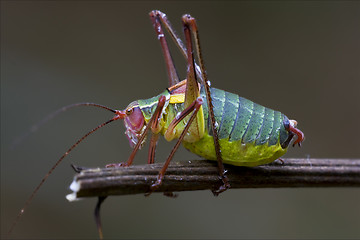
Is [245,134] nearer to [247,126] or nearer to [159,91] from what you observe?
[247,126]

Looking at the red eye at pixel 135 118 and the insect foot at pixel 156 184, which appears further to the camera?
the red eye at pixel 135 118

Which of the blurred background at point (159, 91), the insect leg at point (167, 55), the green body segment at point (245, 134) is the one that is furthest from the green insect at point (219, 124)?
the blurred background at point (159, 91)

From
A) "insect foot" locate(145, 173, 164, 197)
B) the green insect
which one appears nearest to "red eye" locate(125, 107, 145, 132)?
the green insect

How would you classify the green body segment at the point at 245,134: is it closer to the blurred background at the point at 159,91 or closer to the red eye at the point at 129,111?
the red eye at the point at 129,111

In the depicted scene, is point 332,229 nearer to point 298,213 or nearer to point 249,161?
point 298,213

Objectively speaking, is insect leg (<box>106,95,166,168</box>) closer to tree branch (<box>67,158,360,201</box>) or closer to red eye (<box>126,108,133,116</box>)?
red eye (<box>126,108,133,116</box>)

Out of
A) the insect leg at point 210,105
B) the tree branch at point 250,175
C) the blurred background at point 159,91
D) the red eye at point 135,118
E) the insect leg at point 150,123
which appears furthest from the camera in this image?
the blurred background at point 159,91

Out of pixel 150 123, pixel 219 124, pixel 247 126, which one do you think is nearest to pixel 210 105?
pixel 219 124
